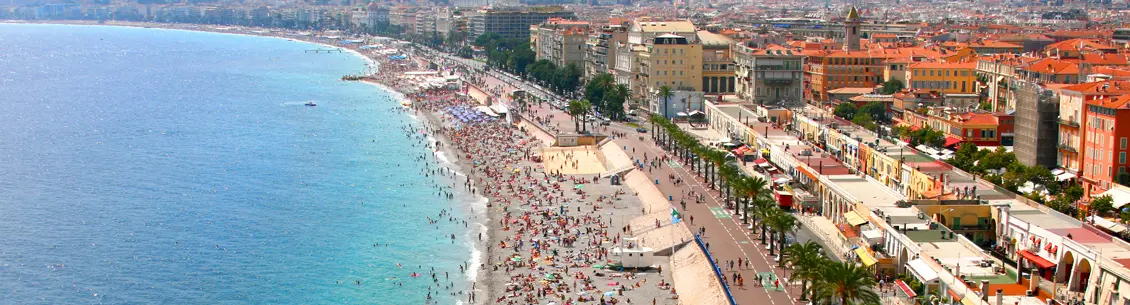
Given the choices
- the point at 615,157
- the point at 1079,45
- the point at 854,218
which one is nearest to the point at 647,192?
the point at 615,157

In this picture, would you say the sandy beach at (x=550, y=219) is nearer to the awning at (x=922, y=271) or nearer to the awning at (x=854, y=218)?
the awning at (x=854, y=218)

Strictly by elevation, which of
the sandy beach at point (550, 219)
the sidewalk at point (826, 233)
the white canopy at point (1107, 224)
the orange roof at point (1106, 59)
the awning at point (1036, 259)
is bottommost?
the sandy beach at point (550, 219)

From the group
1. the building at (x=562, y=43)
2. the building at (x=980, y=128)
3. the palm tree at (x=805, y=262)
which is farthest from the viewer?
the building at (x=562, y=43)

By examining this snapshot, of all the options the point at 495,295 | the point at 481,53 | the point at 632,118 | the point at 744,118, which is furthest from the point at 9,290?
the point at 481,53

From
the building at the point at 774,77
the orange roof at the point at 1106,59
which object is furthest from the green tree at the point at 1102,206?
the building at the point at 774,77

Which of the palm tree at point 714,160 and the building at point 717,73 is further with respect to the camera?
the building at point 717,73

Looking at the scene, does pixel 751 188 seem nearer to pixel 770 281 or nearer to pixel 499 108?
pixel 770 281

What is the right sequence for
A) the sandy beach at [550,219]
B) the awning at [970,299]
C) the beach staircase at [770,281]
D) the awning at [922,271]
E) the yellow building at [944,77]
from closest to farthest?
the awning at [970,299] → the awning at [922,271] → the beach staircase at [770,281] → the sandy beach at [550,219] → the yellow building at [944,77]

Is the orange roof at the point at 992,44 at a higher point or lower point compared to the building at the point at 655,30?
lower
